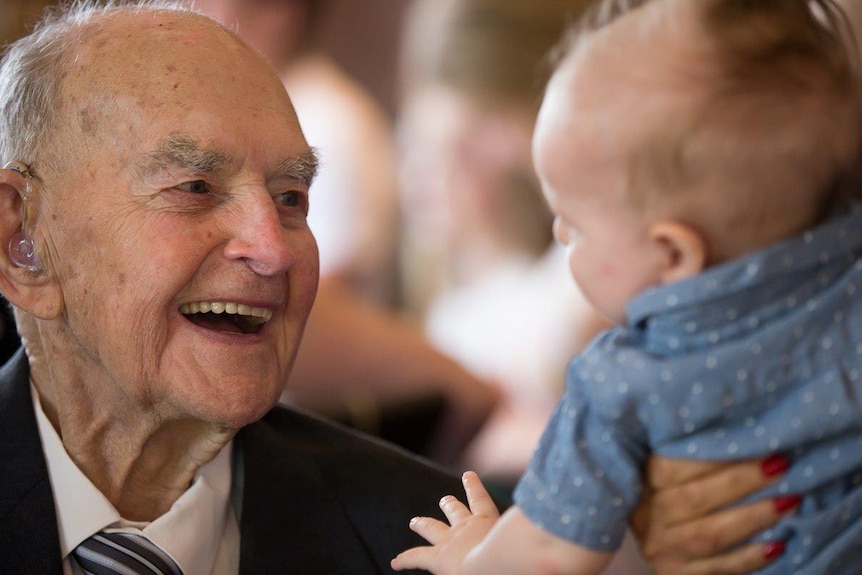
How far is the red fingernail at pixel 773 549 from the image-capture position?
1.07 metres

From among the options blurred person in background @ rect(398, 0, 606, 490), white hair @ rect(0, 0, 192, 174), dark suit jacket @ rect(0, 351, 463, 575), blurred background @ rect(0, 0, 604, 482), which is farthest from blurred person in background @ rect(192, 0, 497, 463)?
white hair @ rect(0, 0, 192, 174)

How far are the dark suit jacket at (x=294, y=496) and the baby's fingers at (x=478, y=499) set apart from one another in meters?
0.35

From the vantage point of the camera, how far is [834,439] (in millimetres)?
1018

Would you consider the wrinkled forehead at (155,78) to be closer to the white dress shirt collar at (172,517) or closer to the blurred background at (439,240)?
the white dress shirt collar at (172,517)

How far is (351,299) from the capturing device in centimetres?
312

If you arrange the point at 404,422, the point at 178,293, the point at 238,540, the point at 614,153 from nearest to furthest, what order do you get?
the point at 614,153 < the point at 178,293 < the point at 238,540 < the point at 404,422

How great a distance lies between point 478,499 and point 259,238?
50 centimetres

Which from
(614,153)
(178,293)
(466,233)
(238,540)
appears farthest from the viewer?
(466,233)

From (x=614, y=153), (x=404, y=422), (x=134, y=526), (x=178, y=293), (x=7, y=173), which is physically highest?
(x=614, y=153)

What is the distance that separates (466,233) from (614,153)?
2.84 m

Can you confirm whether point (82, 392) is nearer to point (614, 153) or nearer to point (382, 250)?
point (614, 153)

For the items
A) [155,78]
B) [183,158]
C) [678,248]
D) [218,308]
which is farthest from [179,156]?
[678,248]

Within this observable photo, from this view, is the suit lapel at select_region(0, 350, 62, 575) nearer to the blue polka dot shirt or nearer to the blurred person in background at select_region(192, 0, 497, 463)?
the blue polka dot shirt

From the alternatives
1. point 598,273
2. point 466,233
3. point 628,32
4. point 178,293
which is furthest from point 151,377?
point 466,233
